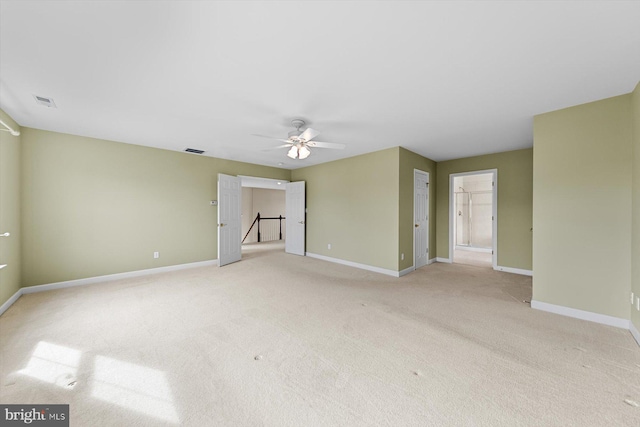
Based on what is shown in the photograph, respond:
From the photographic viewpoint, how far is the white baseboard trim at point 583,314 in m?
2.57

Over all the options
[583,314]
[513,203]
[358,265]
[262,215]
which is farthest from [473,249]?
[262,215]

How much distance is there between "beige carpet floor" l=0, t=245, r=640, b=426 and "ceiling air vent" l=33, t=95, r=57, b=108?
2428mm

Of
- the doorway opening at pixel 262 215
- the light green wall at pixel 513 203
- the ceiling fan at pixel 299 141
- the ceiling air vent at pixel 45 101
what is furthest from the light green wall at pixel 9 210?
the light green wall at pixel 513 203

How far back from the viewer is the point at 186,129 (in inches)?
143

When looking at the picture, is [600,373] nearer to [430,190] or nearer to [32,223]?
[430,190]

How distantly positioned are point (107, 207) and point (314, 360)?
4441 mm

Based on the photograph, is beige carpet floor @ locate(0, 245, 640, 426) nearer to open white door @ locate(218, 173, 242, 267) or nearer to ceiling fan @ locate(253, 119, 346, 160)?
open white door @ locate(218, 173, 242, 267)

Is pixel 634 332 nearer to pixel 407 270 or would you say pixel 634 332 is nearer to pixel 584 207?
pixel 584 207

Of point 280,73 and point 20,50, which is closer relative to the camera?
point 20,50

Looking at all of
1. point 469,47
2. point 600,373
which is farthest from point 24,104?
point 600,373

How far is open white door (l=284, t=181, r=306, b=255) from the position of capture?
658 centimetres

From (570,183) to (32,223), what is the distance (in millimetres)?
7229

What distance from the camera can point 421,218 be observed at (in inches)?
211

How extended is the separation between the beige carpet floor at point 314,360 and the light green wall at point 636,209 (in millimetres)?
458
